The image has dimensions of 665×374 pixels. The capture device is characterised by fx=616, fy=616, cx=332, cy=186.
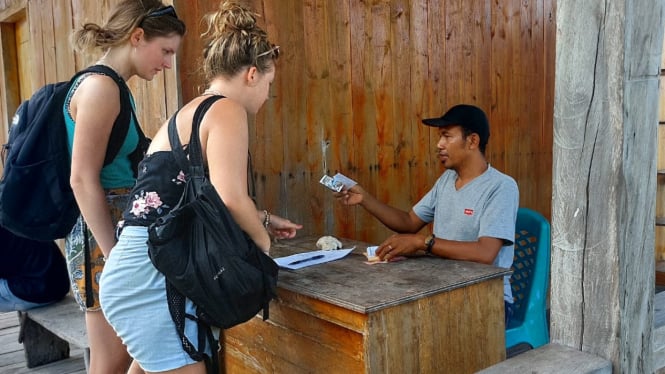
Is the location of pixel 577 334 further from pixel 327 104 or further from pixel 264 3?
pixel 264 3

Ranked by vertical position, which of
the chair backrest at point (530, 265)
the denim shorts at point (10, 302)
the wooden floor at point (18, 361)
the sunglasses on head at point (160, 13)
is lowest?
the wooden floor at point (18, 361)

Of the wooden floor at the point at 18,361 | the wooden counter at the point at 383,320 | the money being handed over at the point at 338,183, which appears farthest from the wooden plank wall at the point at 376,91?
the wooden floor at the point at 18,361

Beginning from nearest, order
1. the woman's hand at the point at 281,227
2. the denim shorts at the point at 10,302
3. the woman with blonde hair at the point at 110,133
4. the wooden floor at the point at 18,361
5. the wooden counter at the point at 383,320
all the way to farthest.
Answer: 1. the wooden counter at the point at 383,320
2. the woman with blonde hair at the point at 110,133
3. the woman's hand at the point at 281,227
4. the denim shorts at the point at 10,302
5. the wooden floor at the point at 18,361

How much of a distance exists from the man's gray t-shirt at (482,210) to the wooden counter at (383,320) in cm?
28

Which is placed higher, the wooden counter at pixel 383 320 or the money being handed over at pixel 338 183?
the money being handed over at pixel 338 183

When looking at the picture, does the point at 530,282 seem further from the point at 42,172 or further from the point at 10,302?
the point at 10,302

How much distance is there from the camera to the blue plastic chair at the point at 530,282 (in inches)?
95.4

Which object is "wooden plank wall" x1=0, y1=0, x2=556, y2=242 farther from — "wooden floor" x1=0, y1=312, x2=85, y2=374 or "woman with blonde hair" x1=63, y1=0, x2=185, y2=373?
"wooden floor" x1=0, y1=312, x2=85, y2=374

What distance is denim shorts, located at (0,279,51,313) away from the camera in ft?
9.57

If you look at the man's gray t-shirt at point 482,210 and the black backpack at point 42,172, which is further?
the man's gray t-shirt at point 482,210

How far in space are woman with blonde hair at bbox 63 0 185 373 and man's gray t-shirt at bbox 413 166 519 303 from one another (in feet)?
4.00

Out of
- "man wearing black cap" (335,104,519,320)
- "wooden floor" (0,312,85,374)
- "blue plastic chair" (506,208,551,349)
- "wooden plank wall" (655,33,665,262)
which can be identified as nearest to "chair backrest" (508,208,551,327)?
"blue plastic chair" (506,208,551,349)

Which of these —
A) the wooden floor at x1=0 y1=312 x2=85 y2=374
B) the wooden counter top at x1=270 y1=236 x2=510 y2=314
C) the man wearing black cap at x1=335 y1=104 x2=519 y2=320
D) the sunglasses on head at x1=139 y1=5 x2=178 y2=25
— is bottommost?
the wooden floor at x1=0 y1=312 x2=85 y2=374

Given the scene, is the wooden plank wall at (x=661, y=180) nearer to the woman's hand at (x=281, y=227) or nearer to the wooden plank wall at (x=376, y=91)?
the wooden plank wall at (x=376, y=91)
